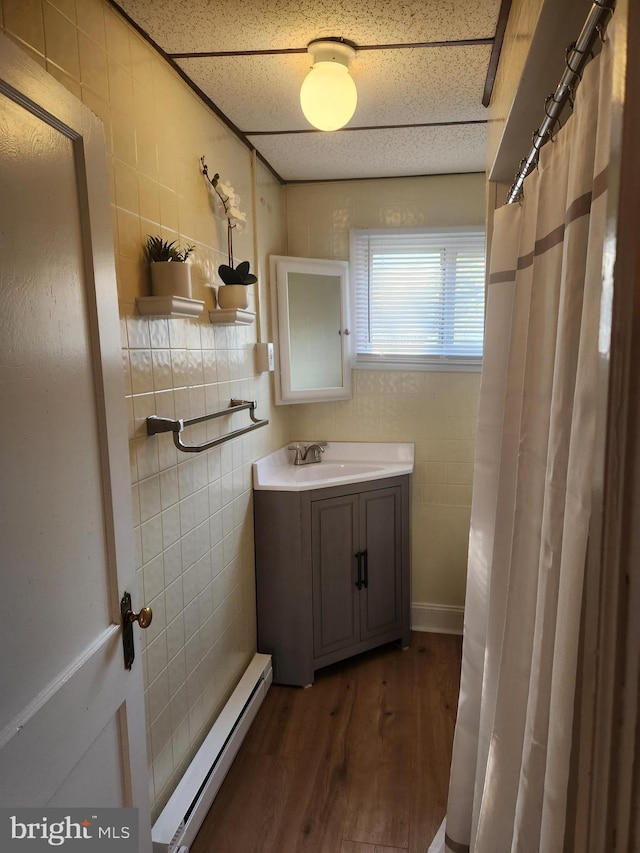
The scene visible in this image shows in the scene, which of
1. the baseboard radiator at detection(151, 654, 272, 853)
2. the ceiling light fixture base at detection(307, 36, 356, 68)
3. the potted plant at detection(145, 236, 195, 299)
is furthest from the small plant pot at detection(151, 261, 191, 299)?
the baseboard radiator at detection(151, 654, 272, 853)

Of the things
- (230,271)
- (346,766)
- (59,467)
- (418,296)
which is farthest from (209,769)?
(418,296)

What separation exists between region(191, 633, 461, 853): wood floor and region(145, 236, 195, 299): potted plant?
1.66m

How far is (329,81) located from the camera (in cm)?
152

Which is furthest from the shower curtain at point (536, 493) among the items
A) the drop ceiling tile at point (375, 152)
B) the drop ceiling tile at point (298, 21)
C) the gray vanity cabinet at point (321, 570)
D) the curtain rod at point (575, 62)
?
the drop ceiling tile at point (375, 152)

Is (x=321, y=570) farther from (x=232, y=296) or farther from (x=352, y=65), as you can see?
(x=352, y=65)

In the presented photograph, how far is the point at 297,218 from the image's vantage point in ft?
9.17

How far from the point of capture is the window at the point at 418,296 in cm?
271

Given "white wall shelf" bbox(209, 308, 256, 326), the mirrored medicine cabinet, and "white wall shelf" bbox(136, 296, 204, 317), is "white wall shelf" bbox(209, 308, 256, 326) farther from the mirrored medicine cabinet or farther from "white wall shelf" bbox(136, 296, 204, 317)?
the mirrored medicine cabinet

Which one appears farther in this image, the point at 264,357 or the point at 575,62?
the point at 264,357

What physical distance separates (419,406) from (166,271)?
1709 millimetres

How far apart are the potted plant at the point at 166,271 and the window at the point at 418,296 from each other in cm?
147

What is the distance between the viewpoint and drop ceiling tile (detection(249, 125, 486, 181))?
2.15 m

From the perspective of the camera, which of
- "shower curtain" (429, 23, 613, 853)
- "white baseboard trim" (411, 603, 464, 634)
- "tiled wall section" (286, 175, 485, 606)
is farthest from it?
"white baseboard trim" (411, 603, 464, 634)

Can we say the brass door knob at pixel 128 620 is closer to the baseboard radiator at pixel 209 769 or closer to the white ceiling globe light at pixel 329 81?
the baseboard radiator at pixel 209 769
